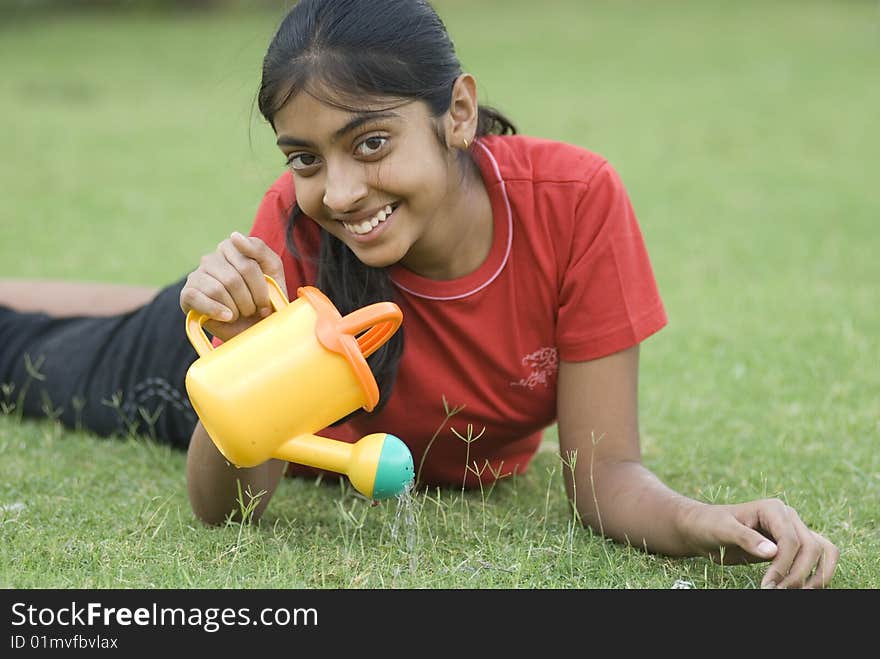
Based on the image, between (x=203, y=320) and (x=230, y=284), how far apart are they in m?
0.11

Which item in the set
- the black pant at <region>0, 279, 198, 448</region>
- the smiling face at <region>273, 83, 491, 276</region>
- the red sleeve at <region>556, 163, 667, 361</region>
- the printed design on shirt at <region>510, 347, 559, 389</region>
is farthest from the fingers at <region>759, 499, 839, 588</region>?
the black pant at <region>0, 279, 198, 448</region>

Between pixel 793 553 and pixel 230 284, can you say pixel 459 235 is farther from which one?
pixel 793 553

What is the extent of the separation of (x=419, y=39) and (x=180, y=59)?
11.1 meters

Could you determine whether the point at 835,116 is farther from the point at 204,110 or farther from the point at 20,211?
the point at 20,211

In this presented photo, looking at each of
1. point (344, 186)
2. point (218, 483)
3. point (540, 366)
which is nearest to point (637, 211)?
point (540, 366)

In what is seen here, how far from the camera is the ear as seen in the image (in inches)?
108

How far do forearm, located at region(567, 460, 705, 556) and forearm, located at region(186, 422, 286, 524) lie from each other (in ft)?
2.41

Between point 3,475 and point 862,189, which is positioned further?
point 862,189

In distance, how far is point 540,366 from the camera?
10.1ft

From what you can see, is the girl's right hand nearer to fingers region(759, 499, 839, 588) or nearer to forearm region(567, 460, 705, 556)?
forearm region(567, 460, 705, 556)
